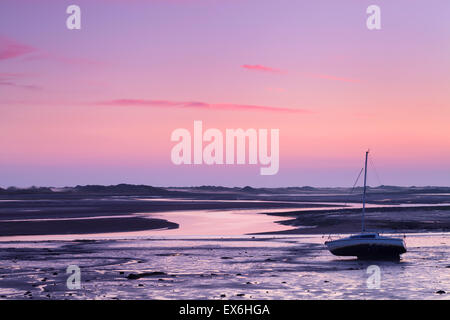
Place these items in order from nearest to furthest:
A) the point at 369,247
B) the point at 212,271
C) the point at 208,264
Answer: the point at 212,271 < the point at 208,264 < the point at 369,247

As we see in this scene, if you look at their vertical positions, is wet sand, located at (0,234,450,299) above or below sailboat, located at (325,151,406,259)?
below

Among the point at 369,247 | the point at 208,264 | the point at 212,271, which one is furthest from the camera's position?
the point at 369,247

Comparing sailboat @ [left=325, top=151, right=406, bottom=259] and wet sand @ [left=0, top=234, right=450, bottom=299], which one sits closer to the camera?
wet sand @ [left=0, top=234, right=450, bottom=299]

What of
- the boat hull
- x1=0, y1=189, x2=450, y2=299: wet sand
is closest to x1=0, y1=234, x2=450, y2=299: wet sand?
x1=0, y1=189, x2=450, y2=299: wet sand

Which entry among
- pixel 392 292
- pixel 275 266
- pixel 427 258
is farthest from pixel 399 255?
pixel 392 292

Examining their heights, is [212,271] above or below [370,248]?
below

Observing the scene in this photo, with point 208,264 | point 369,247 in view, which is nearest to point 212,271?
point 208,264

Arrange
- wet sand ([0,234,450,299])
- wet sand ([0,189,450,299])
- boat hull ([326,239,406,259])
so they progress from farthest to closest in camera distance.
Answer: boat hull ([326,239,406,259]) < wet sand ([0,189,450,299]) < wet sand ([0,234,450,299])

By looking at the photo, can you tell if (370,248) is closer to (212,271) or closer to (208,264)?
(208,264)

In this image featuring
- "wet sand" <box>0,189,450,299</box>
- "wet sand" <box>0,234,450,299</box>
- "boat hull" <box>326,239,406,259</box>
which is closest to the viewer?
"wet sand" <box>0,234,450,299</box>

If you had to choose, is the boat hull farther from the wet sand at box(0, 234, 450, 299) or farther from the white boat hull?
the wet sand at box(0, 234, 450, 299)
